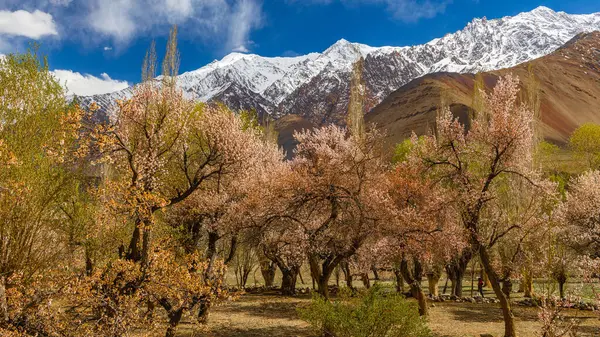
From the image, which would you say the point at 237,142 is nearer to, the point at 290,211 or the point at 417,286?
the point at 290,211

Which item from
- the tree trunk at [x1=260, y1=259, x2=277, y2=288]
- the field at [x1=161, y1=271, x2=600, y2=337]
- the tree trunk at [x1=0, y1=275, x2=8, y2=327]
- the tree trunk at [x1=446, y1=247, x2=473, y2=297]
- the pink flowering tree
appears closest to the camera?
the tree trunk at [x1=0, y1=275, x2=8, y2=327]

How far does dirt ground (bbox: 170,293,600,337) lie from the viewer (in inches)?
764

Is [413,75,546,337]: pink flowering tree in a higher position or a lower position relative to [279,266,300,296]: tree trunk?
higher

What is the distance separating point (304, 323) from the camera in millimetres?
21656

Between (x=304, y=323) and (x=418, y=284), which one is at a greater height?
(x=418, y=284)

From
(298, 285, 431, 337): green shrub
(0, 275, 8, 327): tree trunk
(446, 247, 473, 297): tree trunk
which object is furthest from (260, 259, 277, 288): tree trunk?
(0, 275, 8, 327): tree trunk

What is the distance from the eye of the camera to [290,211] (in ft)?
64.2

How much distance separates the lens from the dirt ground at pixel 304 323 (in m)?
19.4

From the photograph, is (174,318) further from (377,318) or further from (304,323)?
(304,323)

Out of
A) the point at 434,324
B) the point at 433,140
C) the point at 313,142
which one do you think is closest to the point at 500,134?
the point at 433,140

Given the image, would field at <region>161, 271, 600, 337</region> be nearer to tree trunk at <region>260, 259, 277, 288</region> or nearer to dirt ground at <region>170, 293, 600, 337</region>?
dirt ground at <region>170, 293, 600, 337</region>

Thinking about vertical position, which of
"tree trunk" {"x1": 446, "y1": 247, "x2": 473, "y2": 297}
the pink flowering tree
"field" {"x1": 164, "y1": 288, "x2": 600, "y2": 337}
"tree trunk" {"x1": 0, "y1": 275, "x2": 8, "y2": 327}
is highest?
the pink flowering tree

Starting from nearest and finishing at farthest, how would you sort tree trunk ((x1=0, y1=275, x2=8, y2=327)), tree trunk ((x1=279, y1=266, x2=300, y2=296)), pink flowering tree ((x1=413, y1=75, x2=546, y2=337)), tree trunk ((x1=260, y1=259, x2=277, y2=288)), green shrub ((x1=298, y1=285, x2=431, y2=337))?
tree trunk ((x1=0, y1=275, x2=8, y2=327))
green shrub ((x1=298, y1=285, x2=431, y2=337))
pink flowering tree ((x1=413, y1=75, x2=546, y2=337))
tree trunk ((x1=279, y1=266, x2=300, y2=296))
tree trunk ((x1=260, y1=259, x2=277, y2=288))

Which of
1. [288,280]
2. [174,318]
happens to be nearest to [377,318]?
[174,318]
